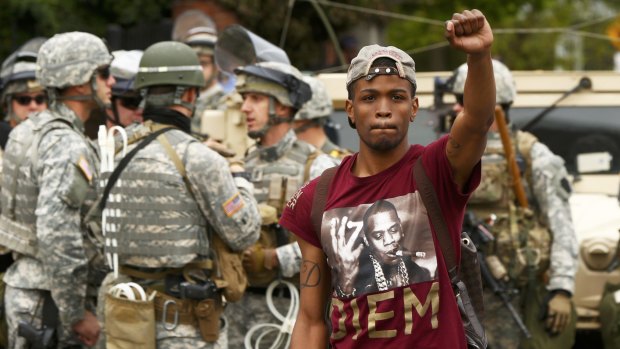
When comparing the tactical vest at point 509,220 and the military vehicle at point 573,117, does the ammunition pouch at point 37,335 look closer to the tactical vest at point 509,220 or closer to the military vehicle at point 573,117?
the tactical vest at point 509,220

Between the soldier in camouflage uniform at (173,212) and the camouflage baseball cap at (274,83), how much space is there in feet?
4.17

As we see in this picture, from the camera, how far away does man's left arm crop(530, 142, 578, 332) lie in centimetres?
794

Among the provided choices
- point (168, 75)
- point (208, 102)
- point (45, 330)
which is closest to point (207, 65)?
point (208, 102)

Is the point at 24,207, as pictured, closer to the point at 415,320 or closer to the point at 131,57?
the point at 131,57

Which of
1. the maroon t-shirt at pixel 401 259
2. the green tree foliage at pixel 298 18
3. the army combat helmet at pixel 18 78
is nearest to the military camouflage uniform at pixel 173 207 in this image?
the maroon t-shirt at pixel 401 259

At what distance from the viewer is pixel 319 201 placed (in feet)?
16.4

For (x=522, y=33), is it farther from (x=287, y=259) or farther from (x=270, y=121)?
(x=287, y=259)

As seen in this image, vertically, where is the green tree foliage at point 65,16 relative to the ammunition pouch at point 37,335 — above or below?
above

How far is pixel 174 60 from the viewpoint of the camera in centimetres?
671

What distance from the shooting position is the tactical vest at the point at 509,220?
7.99 m

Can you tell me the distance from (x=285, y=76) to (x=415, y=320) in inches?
135

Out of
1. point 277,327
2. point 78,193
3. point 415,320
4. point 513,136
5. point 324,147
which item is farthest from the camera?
point 324,147

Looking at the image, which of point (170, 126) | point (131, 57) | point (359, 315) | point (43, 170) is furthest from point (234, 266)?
point (131, 57)

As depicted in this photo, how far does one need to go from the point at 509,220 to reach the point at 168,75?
2.42m
